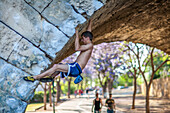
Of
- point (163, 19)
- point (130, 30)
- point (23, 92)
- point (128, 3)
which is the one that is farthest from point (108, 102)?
point (23, 92)

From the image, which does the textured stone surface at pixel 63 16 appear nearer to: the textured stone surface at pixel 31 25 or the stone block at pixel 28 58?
the textured stone surface at pixel 31 25

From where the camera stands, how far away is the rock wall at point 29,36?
2557mm

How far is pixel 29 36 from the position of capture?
8.80 feet

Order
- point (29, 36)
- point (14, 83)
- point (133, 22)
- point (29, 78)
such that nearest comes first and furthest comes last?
point (29, 78) < point (14, 83) < point (29, 36) < point (133, 22)

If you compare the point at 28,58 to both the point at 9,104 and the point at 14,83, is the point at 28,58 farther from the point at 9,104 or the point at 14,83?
the point at 9,104

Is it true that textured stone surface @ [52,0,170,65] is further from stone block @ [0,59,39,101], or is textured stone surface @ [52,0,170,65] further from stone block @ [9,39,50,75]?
stone block @ [0,59,39,101]

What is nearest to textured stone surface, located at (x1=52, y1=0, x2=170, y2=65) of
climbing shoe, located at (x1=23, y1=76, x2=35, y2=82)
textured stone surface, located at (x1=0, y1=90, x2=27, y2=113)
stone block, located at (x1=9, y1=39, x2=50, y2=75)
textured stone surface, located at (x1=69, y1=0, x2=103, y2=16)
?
textured stone surface, located at (x1=69, y1=0, x2=103, y2=16)

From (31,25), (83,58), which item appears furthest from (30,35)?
(83,58)

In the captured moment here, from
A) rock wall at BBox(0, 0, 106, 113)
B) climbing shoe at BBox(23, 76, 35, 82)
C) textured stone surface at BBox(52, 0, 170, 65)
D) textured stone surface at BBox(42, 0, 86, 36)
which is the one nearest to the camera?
climbing shoe at BBox(23, 76, 35, 82)

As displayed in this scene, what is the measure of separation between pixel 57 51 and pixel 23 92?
0.72 m

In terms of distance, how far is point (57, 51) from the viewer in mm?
2740

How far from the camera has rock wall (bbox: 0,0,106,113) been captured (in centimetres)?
256

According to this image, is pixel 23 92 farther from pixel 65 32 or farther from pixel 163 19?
pixel 163 19

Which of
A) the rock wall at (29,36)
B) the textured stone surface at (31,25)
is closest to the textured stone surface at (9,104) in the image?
the rock wall at (29,36)
